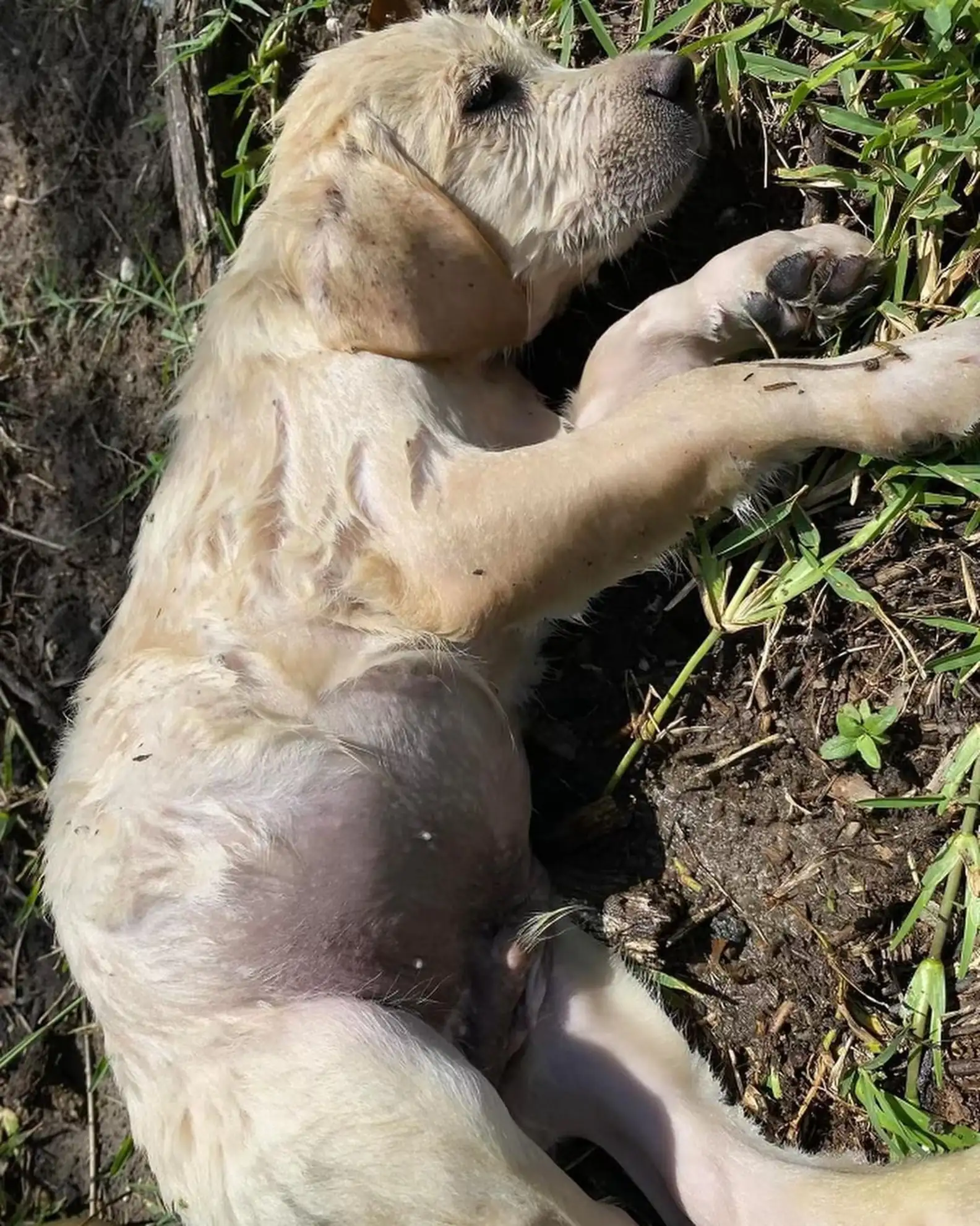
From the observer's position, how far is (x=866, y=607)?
314cm

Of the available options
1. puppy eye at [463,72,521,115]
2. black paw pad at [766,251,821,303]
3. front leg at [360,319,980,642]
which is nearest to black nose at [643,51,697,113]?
puppy eye at [463,72,521,115]

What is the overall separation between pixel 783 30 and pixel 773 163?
390 mm

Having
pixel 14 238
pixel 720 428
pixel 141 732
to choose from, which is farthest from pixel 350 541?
pixel 14 238

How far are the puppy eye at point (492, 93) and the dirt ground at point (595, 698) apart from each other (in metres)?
0.67

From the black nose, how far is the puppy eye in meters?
0.43

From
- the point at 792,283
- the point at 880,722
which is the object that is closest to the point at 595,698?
the point at 880,722

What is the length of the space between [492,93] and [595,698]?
2.00 meters

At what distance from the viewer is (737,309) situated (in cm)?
320

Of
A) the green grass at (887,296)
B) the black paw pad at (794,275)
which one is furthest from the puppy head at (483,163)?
the black paw pad at (794,275)

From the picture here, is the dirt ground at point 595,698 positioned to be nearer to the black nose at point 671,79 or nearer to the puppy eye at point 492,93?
the black nose at point 671,79

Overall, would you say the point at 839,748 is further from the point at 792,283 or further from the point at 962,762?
the point at 792,283

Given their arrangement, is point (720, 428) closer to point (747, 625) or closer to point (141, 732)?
point (747, 625)

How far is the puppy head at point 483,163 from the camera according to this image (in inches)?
124

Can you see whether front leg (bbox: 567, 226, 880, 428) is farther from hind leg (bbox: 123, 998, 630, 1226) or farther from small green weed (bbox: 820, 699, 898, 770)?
hind leg (bbox: 123, 998, 630, 1226)
